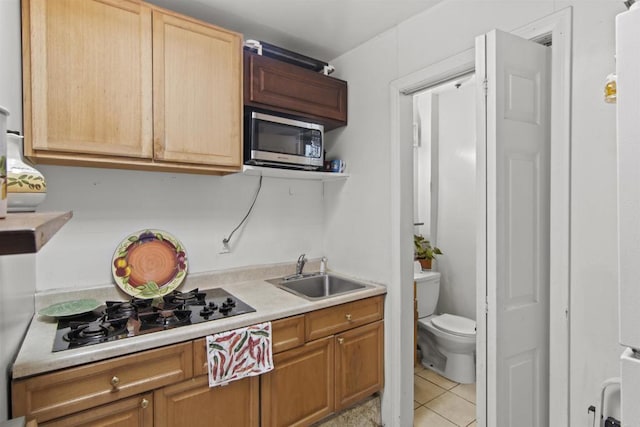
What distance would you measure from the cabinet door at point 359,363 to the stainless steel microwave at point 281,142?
3.65 feet

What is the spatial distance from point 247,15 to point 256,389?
2.06m

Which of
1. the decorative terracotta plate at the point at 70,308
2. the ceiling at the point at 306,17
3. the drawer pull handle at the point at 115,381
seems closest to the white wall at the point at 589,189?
the ceiling at the point at 306,17

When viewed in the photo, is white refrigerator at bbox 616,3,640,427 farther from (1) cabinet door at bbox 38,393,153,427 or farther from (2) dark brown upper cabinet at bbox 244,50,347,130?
(2) dark brown upper cabinet at bbox 244,50,347,130

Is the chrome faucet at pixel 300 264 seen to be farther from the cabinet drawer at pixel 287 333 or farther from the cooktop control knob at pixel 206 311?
the cooktop control knob at pixel 206 311

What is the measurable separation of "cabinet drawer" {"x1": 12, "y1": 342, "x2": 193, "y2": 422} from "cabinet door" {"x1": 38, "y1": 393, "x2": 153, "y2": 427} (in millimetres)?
29

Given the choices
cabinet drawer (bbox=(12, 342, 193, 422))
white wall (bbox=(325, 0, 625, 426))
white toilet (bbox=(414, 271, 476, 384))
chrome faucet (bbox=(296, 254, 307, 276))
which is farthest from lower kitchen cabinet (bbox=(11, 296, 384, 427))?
white wall (bbox=(325, 0, 625, 426))

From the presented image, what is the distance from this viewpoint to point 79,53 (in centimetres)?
142

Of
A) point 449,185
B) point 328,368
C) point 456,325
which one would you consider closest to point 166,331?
point 328,368

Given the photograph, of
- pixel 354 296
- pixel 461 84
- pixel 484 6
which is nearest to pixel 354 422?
pixel 354 296

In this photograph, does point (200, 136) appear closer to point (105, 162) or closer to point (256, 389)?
point (105, 162)

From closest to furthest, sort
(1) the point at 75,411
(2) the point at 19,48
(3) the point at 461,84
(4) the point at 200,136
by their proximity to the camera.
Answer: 1. (1) the point at 75,411
2. (2) the point at 19,48
3. (4) the point at 200,136
4. (3) the point at 461,84

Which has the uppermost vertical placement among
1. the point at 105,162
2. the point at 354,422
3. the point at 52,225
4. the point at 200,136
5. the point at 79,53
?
the point at 79,53

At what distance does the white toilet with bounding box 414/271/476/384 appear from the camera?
2574 millimetres

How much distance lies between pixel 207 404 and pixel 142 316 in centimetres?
49
